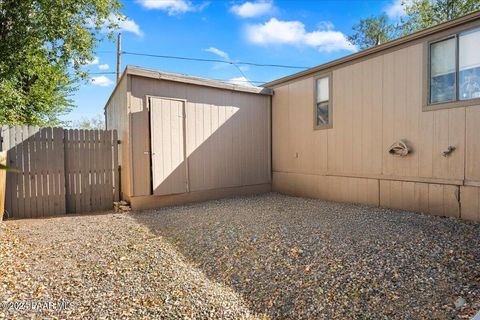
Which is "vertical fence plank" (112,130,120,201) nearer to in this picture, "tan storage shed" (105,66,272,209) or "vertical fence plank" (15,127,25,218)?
"tan storage shed" (105,66,272,209)

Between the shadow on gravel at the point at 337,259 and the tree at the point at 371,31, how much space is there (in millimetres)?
14045

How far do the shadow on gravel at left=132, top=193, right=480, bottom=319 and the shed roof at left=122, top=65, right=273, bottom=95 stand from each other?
2751mm

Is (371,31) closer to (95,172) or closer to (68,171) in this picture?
(95,172)

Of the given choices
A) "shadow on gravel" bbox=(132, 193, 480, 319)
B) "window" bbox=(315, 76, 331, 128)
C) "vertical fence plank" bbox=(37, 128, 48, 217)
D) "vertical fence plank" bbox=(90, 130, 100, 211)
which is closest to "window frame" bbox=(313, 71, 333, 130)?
"window" bbox=(315, 76, 331, 128)

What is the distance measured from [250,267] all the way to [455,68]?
14.4 feet

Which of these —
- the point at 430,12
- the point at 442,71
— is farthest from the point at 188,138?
the point at 430,12

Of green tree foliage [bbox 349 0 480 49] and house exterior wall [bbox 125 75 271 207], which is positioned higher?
green tree foliage [bbox 349 0 480 49]

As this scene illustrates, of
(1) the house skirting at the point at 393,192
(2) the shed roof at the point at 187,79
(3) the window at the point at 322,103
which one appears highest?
(2) the shed roof at the point at 187,79

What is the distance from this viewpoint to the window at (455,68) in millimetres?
4043

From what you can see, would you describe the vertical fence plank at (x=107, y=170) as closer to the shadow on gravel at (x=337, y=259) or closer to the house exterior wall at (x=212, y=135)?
the house exterior wall at (x=212, y=135)

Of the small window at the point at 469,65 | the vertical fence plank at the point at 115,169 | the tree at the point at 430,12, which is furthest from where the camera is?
the tree at the point at 430,12

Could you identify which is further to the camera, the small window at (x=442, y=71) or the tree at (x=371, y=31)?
the tree at (x=371, y=31)

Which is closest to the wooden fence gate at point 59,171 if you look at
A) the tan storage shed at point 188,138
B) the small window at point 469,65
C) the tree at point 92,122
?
the tan storage shed at point 188,138

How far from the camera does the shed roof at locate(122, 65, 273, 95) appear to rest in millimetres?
5221
